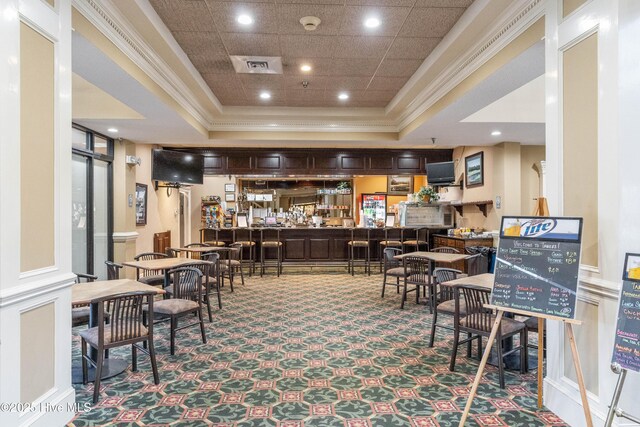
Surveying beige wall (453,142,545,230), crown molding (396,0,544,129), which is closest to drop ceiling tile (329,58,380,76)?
crown molding (396,0,544,129)

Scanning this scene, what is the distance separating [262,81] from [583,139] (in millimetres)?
4405

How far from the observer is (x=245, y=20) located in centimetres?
392

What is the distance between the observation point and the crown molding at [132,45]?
3.27m

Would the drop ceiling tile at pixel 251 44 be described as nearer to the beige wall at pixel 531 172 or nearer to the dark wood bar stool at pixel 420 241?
the dark wood bar stool at pixel 420 241

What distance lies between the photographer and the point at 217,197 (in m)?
11.4

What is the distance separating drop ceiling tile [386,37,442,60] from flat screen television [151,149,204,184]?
5110 millimetres

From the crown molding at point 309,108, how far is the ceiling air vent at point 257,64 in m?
0.63

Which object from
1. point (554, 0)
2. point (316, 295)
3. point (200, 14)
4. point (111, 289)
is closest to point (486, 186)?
point (316, 295)

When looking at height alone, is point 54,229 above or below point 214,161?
below

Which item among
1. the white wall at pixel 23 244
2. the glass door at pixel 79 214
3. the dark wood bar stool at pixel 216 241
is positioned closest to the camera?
the white wall at pixel 23 244

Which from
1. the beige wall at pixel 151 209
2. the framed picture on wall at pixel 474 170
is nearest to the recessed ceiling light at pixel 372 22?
the framed picture on wall at pixel 474 170

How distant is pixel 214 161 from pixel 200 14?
5238mm

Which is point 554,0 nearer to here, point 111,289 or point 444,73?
point 444,73

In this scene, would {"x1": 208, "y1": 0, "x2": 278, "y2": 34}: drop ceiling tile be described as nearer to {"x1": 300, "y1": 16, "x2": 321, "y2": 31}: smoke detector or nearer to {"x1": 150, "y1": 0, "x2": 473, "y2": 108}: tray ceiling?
{"x1": 150, "y1": 0, "x2": 473, "y2": 108}: tray ceiling
